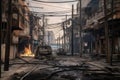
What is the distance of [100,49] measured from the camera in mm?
49219

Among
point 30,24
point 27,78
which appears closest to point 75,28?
point 30,24

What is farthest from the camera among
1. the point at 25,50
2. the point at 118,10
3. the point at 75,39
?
the point at 75,39

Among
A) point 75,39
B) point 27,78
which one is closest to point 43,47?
point 27,78

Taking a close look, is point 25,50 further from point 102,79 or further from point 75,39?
point 102,79

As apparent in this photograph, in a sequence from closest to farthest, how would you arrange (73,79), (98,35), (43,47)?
(73,79) < (43,47) < (98,35)

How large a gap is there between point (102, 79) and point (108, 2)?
27.0 metres

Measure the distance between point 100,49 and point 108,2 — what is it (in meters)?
9.98

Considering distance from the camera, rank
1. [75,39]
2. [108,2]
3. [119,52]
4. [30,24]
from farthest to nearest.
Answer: [75,39], [30,24], [108,2], [119,52]

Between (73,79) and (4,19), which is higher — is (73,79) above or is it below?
below

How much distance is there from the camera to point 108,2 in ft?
139

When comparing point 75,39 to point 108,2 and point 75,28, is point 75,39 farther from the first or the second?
point 108,2

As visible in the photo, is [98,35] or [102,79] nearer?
[102,79]

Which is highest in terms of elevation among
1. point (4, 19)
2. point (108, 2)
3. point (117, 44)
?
point (108, 2)

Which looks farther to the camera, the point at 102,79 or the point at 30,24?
the point at 30,24
